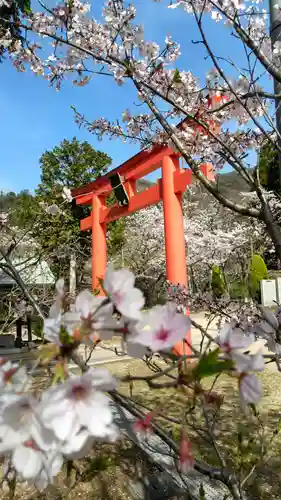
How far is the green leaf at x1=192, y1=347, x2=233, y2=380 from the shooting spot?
47 cm

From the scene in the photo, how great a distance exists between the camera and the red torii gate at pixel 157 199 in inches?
264

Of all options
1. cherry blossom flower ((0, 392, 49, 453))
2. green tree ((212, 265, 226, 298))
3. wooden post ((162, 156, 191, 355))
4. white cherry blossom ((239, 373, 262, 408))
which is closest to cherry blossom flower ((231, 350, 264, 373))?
white cherry blossom ((239, 373, 262, 408))

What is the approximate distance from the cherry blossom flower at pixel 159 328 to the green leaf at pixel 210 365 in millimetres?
47

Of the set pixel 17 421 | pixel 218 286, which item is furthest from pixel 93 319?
pixel 218 286

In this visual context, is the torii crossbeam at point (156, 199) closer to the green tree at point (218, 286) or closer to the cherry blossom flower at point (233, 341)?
the green tree at point (218, 286)

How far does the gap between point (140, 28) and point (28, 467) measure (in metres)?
2.55

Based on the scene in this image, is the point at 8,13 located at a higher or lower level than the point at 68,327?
higher

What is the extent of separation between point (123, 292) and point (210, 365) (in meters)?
0.15

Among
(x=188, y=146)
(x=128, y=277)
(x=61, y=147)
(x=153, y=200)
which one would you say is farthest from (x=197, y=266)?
(x=128, y=277)

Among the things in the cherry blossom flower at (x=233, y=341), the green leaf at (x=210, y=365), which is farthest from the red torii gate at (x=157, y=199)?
the green leaf at (x=210, y=365)

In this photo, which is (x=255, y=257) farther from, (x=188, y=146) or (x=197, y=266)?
(x=188, y=146)

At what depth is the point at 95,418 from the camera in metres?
0.49

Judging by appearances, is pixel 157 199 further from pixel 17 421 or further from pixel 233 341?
pixel 17 421

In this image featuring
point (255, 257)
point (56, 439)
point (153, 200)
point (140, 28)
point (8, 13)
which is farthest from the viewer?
point (255, 257)
